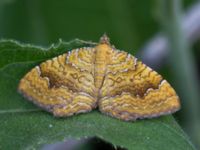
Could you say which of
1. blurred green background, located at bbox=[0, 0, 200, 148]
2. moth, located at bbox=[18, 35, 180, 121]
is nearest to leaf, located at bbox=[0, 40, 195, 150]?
moth, located at bbox=[18, 35, 180, 121]

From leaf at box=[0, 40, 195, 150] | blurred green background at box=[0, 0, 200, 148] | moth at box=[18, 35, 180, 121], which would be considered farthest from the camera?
blurred green background at box=[0, 0, 200, 148]

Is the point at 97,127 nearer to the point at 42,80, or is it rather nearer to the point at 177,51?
the point at 42,80

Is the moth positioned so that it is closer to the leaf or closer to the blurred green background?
the leaf

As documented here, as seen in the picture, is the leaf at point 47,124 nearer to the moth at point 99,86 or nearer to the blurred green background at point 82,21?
the moth at point 99,86

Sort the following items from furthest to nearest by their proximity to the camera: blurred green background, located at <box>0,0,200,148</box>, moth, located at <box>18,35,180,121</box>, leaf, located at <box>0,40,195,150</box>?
blurred green background, located at <box>0,0,200,148</box> < moth, located at <box>18,35,180,121</box> < leaf, located at <box>0,40,195,150</box>

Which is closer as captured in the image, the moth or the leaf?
the leaf

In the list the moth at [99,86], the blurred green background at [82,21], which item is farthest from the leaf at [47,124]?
the blurred green background at [82,21]

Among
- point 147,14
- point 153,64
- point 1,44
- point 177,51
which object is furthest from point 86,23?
point 1,44
